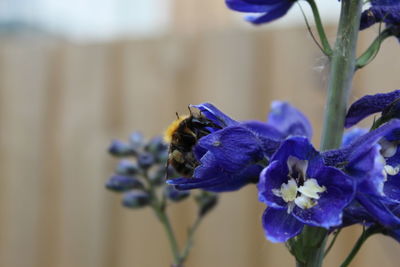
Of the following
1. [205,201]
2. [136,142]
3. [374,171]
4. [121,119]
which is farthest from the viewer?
[121,119]

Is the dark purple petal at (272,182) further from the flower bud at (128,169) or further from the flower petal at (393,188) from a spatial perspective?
the flower bud at (128,169)

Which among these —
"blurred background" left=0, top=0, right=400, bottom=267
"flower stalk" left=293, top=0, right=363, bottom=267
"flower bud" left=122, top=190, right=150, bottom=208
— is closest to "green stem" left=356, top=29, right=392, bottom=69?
"flower stalk" left=293, top=0, right=363, bottom=267

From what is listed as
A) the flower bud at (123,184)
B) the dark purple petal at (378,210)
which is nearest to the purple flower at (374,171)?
the dark purple petal at (378,210)

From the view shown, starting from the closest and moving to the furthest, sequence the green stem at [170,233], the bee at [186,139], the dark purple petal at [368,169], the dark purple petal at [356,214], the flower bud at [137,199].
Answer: the dark purple petal at [368,169]
the dark purple petal at [356,214]
the bee at [186,139]
the green stem at [170,233]
the flower bud at [137,199]

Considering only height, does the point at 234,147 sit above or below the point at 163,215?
above

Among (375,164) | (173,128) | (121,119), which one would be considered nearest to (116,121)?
(121,119)

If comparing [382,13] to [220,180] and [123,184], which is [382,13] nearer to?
[220,180]
